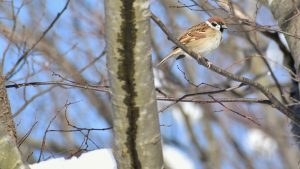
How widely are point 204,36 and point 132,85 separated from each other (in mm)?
3195

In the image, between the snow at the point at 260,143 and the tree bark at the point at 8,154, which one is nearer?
the tree bark at the point at 8,154

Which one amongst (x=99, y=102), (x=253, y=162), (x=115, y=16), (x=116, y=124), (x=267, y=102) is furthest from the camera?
(x=253, y=162)

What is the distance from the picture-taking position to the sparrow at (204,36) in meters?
5.38

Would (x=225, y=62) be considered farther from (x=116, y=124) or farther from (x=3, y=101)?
(x=116, y=124)

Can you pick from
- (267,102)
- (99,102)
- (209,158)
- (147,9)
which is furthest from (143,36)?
(209,158)

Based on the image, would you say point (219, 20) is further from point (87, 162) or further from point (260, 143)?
point (260, 143)

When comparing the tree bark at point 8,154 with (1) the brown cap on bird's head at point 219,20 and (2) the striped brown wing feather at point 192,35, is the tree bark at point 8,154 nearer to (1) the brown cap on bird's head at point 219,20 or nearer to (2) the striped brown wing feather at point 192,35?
(2) the striped brown wing feather at point 192,35

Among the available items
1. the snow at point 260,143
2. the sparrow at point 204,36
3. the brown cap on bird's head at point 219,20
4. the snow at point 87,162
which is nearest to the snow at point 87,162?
the snow at point 87,162

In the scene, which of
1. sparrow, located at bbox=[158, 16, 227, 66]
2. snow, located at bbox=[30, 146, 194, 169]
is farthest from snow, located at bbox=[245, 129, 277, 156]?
snow, located at bbox=[30, 146, 194, 169]

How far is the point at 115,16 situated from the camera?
2.15 m

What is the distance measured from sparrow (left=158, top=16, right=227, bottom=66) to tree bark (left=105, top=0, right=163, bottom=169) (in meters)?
2.93

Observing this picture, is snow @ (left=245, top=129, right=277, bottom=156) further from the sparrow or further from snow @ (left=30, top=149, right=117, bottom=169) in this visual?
snow @ (left=30, top=149, right=117, bottom=169)

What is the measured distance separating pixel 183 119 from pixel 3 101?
838 centimetres

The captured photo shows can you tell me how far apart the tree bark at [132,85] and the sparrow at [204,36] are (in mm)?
2931
